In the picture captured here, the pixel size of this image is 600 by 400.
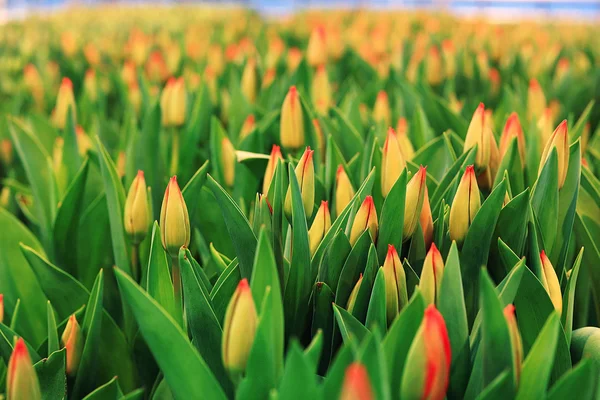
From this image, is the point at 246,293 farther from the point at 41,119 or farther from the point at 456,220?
the point at 41,119

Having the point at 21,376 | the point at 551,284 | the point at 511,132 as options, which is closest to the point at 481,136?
the point at 511,132

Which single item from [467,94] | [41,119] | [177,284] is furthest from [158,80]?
[177,284]

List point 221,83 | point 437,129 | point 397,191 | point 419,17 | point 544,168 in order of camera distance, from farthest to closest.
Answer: point 419,17 < point 221,83 < point 437,129 < point 544,168 < point 397,191

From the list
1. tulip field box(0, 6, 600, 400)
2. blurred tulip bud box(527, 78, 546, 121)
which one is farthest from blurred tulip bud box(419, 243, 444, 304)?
blurred tulip bud box(527, 78, 546, 121)

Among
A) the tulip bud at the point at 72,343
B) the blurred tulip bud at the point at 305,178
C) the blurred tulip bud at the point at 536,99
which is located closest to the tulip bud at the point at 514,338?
the blurred tulip bud at the point at 305,178

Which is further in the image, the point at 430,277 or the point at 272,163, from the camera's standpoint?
the point at 272,163

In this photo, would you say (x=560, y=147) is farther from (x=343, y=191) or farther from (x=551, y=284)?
(x=343, y=191)

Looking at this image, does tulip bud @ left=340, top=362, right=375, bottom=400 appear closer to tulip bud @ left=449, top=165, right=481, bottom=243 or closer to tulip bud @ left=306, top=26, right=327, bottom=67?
tulip bud @ left=449, top=165, right=481, bottom=243
